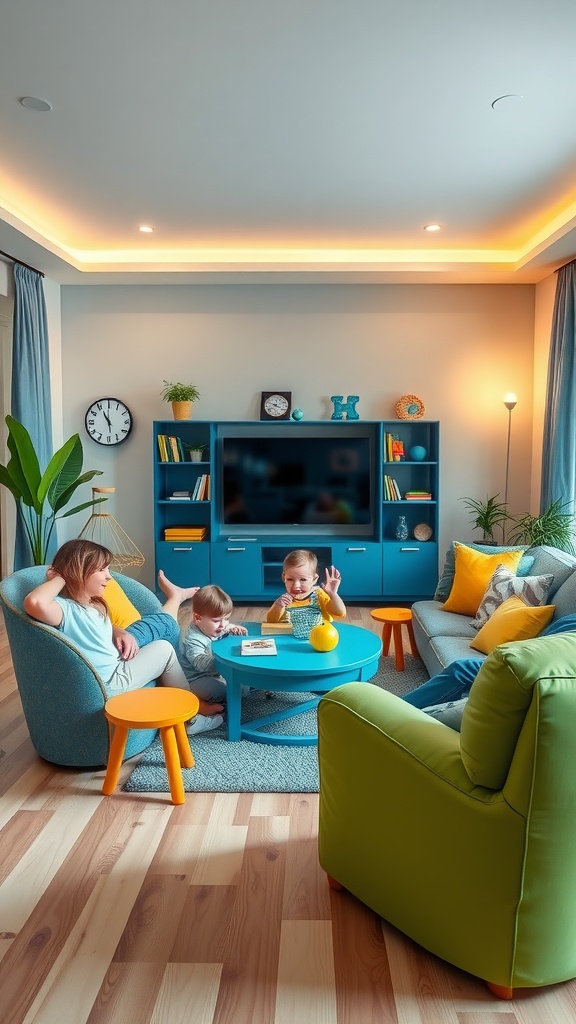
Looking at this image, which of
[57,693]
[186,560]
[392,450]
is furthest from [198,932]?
[392,450]

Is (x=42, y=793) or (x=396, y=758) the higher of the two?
(x=396, y=758)

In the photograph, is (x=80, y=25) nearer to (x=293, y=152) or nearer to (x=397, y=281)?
(x=293, y=152)

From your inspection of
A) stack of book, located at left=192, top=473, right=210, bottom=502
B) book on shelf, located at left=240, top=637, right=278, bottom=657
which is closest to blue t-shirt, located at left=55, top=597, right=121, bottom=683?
book on shelf, located at left=240, top=637, right=278, bottom=657

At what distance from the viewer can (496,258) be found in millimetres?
5445

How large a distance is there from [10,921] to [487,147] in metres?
3.81

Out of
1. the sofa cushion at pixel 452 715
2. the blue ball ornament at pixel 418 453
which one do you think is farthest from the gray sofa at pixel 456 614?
the blue ball ornament at pixel 418 453

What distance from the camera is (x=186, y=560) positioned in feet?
18.6

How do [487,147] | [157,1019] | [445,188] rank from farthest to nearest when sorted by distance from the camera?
[445,188] < [487,147] < [157,1019]

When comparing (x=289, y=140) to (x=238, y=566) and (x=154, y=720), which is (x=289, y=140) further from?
(x=238, y=566)

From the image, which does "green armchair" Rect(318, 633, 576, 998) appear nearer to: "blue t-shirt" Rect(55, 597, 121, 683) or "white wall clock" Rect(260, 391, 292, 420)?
"blue t-shirt" Rect(55, 597, 121, 683)

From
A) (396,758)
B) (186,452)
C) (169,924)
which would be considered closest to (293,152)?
(186,452)

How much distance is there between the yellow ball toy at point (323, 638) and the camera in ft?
9.84

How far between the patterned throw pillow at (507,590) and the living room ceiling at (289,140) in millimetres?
2127

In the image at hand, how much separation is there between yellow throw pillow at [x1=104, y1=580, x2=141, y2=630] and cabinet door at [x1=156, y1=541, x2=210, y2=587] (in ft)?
7.37
